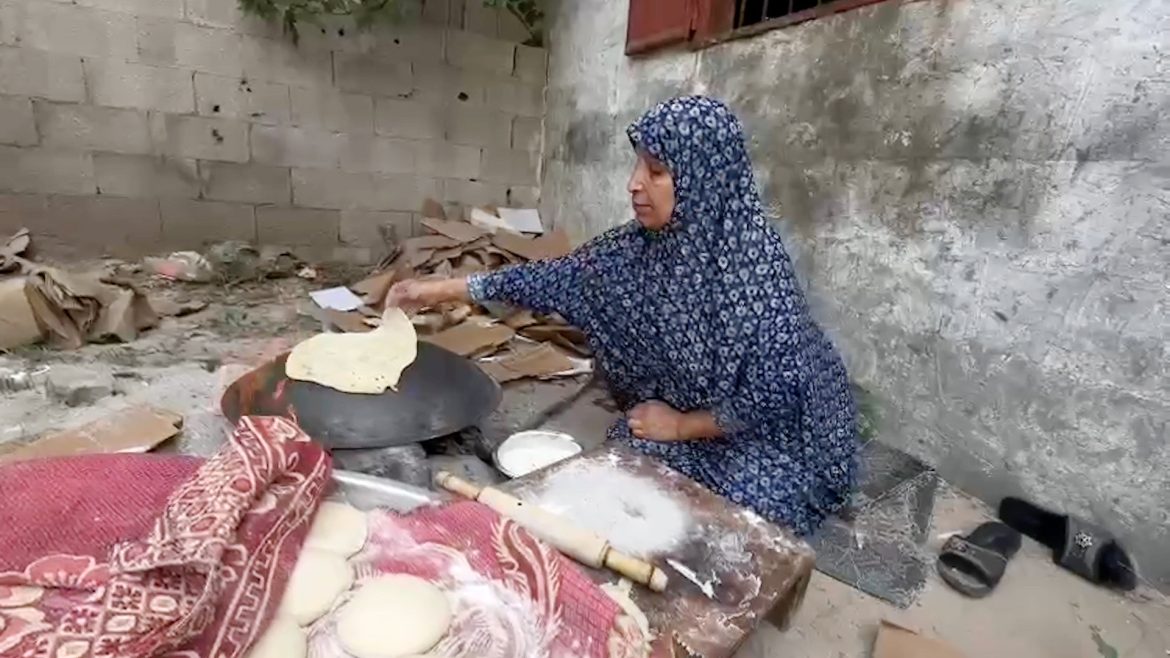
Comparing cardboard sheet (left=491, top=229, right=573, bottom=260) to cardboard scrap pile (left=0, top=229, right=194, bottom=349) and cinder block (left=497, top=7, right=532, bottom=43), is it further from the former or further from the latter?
cardboard scrap pile (left=0, top=229, right=194, bottom=349)

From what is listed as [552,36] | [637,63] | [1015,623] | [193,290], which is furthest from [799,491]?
[552,36]

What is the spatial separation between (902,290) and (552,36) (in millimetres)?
2762

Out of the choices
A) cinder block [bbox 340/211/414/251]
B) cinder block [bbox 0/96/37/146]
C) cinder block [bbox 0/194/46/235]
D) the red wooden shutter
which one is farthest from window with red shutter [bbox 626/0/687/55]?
cinder block [bbox 0/194/46/235]

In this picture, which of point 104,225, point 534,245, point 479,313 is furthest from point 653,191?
point 104,225

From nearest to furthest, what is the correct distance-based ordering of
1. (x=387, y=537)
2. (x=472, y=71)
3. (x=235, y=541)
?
(x=235, y=541)
(x=387, y=537)
(x=472, y=71)

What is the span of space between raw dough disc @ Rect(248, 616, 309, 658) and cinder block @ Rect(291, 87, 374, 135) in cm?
324

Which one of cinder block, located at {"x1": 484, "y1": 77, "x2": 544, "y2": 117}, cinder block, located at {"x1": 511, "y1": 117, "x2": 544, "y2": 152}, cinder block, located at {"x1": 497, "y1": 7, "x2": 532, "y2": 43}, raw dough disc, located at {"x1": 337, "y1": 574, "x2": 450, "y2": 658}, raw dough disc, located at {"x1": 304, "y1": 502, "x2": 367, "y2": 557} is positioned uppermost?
cinder block, located at {"x1": 497, "y1": 7, "x2": 532, "y2": 43}

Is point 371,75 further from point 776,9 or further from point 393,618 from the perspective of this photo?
point 393,618

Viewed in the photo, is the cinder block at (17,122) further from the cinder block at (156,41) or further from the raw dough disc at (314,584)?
the raw dough disc at (314,584)

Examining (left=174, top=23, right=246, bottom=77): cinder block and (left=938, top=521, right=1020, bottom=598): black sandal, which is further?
(left=174, top=23, right=246, bottom=77): cinder block

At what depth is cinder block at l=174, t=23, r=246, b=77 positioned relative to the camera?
10.3 ft

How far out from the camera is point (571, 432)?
209cm

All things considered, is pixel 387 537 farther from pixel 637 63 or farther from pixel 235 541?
pixel 637 63

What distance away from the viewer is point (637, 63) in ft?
10.5
